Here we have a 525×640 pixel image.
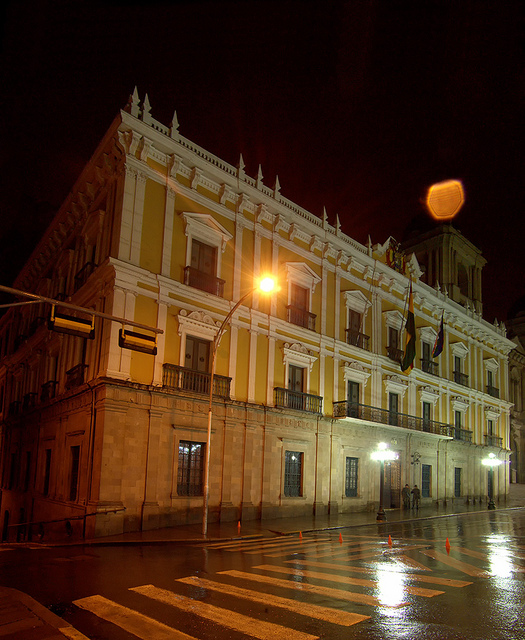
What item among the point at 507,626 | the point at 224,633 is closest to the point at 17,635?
the point at 224,633

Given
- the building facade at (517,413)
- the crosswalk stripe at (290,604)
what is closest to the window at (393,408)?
the crosswalk stripe at (290,604)

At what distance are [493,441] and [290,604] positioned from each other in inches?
1577

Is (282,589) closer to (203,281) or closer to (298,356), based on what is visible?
(203,281)

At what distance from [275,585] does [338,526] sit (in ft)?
41.1

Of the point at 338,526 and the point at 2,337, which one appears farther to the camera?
the point at 2,337

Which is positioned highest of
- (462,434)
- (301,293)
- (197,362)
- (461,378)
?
(301,293)

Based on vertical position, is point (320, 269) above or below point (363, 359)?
above

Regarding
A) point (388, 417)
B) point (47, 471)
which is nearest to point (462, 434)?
point (388, 417)

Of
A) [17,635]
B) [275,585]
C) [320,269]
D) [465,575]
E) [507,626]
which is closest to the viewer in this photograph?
[17,635]

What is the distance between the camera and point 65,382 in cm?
2419

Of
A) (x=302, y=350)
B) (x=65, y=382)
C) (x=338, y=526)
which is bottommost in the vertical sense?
(x=338, y=526)

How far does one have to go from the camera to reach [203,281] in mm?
23094

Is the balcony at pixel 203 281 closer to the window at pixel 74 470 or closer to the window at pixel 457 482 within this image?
the window at pixel 74 470

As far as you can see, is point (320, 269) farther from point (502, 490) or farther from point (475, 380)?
point (502, 490)
